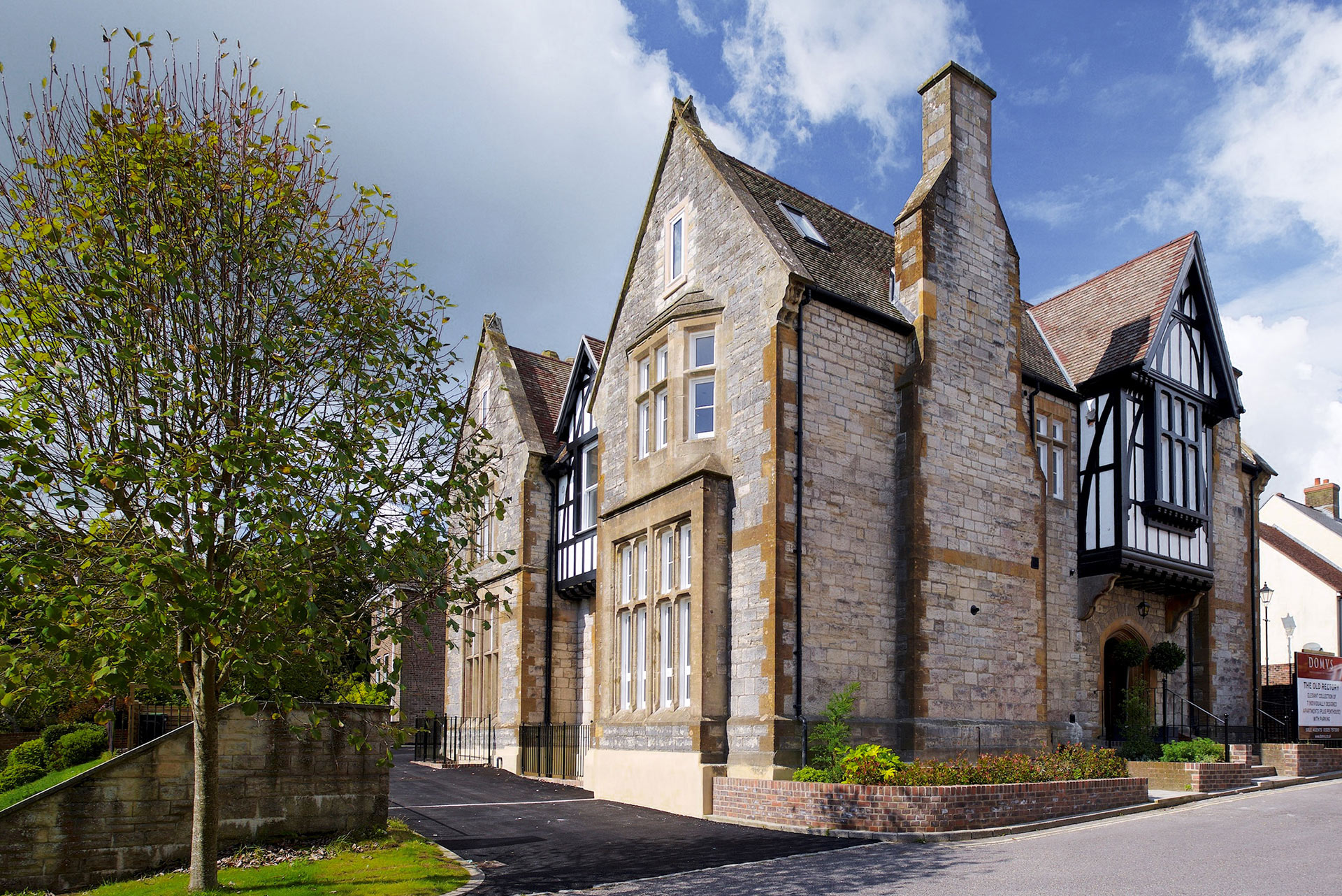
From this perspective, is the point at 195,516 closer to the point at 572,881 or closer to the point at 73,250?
the point at 73,250

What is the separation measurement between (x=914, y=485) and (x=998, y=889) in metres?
8.31

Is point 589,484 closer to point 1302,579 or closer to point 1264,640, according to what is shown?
point 1264,640

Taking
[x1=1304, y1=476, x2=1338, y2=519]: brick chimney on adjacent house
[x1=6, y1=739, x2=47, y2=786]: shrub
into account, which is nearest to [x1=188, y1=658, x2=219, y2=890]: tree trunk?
[x1=6, y1=739, x2=47, y2=786]: shrub

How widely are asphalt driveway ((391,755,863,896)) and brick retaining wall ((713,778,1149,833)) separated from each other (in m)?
0.32

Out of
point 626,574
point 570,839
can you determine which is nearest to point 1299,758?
point 626,574

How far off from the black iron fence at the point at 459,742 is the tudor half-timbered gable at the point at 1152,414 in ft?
48.4

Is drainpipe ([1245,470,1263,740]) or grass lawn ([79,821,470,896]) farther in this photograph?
drainpipe ([1245,470,1263,740])

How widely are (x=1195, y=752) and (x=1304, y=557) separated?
72.7 ft

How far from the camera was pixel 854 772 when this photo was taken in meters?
13.8

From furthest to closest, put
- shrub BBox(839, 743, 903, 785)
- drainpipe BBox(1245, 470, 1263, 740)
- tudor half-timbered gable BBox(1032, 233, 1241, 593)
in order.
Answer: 1. drainpipe BBox(1245, 470, 1263, 740)
2. tudor half-timbered gable BBox(1032, 233, 1241, 593)
3. shrub BBox(839, 743, 903, 785)

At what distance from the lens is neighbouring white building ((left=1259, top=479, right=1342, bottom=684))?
114 feet

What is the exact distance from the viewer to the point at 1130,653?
21.2 metres

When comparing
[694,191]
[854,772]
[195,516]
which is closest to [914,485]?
[854,772]

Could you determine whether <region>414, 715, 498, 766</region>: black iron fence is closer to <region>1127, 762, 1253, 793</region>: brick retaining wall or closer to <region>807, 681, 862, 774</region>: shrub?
<region>807, 681, 862, 774</region>: shrub
